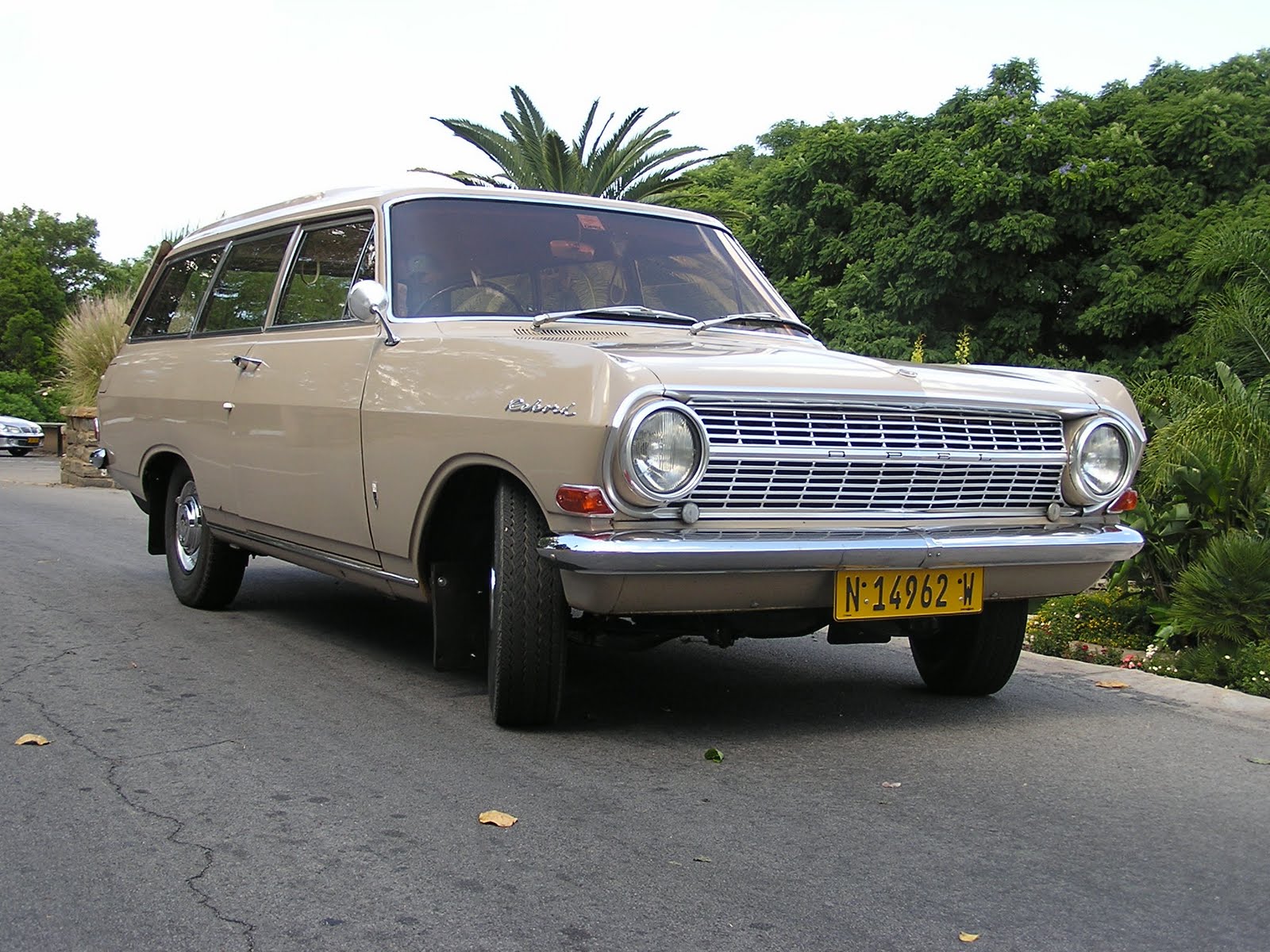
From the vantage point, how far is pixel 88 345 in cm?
2272

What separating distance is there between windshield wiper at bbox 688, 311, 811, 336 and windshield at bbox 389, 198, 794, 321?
0.11 meters

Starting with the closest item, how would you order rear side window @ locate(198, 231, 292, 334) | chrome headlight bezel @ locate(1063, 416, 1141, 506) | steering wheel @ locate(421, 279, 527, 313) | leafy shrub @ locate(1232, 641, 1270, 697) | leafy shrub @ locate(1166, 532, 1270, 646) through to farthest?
1. chrome headlight bezel @ locate(1063, 416, 1141, 506)
2. steering wheel @ locate(421, 279, 527, 313)
3. leafy shrub @ locate(1232, 641, 1270, 697)
4. leafy shrub @ locate(1166, 532, 1270, 646)
5. rear side window @ locate(198, 231, 292, 334)

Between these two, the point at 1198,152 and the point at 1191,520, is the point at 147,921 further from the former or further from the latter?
the point at 1198,152

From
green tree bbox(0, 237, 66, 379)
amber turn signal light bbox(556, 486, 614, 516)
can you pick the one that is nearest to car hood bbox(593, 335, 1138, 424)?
amber turn signal light bbox(556, 486, 614, 516)

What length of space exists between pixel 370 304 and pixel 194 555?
2686 millimetres

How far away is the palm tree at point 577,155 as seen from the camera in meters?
24.5

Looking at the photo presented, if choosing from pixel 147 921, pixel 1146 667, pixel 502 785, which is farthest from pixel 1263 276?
pixel 147 921

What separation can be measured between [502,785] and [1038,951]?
1.68 meters

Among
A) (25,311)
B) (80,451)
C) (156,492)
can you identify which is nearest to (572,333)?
(156,492)

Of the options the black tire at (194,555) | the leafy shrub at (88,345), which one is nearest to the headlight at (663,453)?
the black tire at (194,555)

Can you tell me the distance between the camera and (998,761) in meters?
4.54

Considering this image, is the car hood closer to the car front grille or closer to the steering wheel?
the car front grille

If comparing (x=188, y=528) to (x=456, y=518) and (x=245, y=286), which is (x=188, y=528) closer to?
(x=245, y=286)

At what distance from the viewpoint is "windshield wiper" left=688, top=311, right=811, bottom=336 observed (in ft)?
18.4
